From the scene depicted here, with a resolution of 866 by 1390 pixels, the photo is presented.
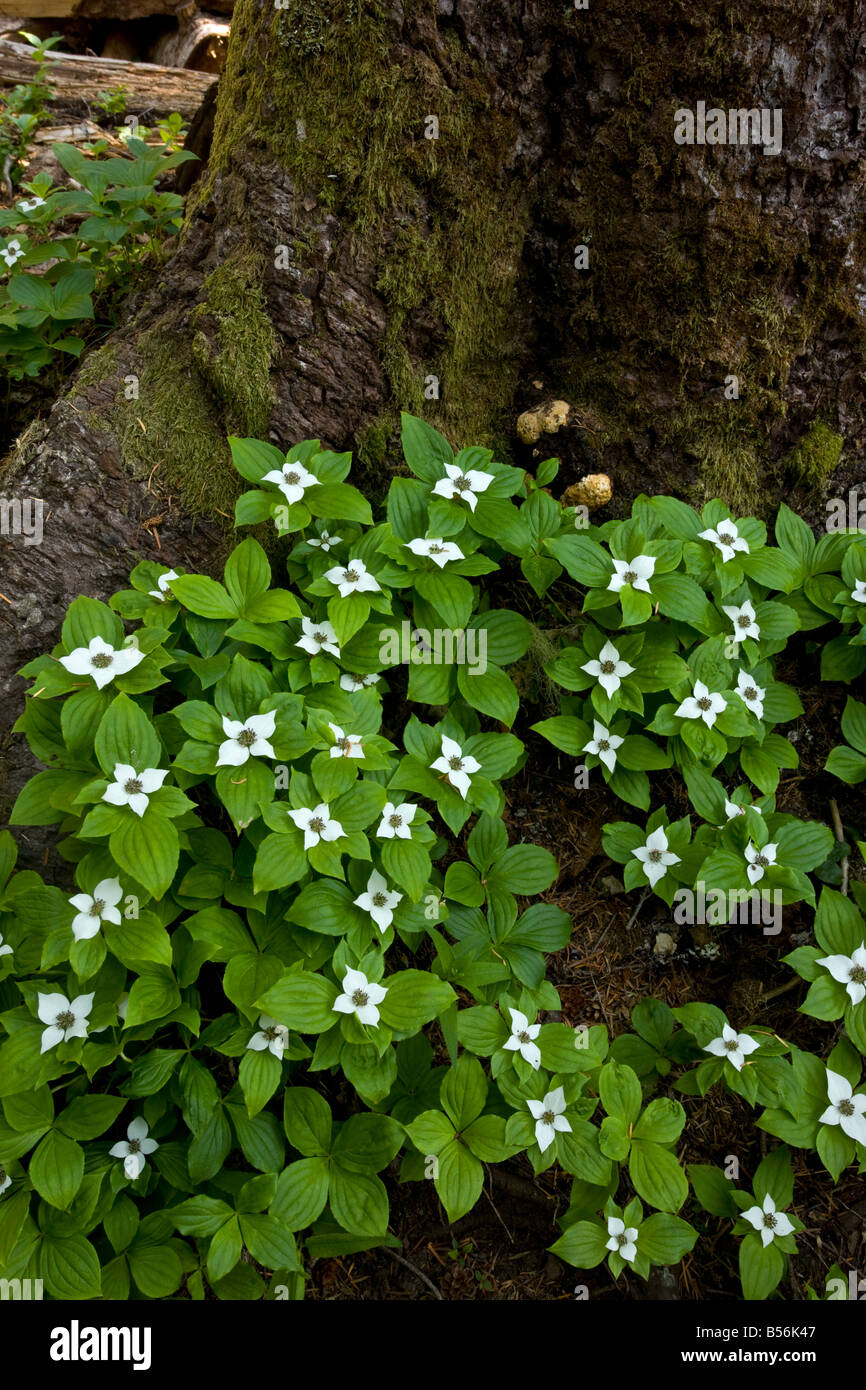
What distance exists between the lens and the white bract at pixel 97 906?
7.00 feet

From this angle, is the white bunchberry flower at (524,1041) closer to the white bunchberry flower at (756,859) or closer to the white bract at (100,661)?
the white bunchberry flower at (756,859)

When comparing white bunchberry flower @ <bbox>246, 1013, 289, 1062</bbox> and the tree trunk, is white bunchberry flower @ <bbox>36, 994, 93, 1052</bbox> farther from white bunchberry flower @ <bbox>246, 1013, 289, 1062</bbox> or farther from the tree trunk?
the tree trunk

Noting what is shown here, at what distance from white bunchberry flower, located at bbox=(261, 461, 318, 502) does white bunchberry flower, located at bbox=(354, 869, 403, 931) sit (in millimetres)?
1096

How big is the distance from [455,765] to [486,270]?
163cm

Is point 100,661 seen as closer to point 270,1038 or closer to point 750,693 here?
point 270,1038

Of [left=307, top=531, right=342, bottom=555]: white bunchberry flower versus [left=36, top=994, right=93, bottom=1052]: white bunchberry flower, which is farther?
[left=307, top=531, right=342, bottom=555]: white bunchberry flower

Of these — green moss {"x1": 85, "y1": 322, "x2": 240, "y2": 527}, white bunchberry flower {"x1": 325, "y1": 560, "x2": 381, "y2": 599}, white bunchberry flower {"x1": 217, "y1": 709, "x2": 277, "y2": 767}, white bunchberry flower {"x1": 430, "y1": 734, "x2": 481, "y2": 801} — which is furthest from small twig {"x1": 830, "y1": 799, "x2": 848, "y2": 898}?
green moss {"x1": 85, "y1": 322, "x2": 240, "y2": 527}

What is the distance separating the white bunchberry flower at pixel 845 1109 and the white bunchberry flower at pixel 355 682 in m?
1.66

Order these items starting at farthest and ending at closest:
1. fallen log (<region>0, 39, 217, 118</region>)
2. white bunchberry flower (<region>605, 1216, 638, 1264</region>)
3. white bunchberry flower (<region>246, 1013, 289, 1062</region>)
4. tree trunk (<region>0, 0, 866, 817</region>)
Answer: fallen log (<region>0, 39, 217, 118</region>) → tree trunk (<region>0, 0, 866, 817</region>) → white bunchberry flower (<region>605, 1216, 638, 1264</region>) → white bunchberry flower (<region>246, 1013, 289, 1062</region>)

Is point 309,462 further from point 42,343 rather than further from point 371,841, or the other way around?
point 42,343

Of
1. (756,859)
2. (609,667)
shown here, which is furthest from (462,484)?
(756,859)

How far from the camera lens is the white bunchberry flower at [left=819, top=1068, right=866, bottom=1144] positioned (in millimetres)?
2406

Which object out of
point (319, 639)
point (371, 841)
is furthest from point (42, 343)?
point (371, 841)

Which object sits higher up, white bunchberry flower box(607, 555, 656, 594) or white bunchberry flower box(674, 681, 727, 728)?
white bunchberry flower box(607, 555, 656, 594)
